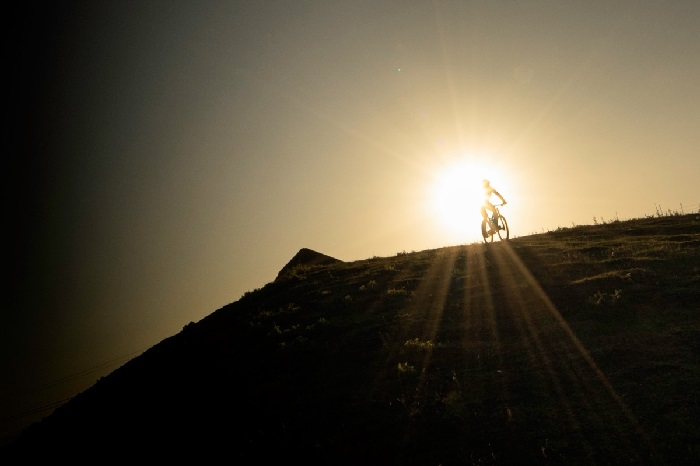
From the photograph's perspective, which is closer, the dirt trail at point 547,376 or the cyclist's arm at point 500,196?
the dirt trail at point 547,376

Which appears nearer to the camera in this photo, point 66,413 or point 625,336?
point 625,336

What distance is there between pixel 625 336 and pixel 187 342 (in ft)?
52.4

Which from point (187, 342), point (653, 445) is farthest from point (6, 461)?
point (653, 445)

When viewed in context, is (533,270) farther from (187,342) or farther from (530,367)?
(187,342)

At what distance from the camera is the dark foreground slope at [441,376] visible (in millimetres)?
7848

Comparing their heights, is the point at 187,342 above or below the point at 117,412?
above

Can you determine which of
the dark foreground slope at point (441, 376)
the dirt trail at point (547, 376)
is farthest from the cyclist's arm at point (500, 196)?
the dirt trail at point (547, 376)

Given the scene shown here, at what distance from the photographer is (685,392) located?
788cm

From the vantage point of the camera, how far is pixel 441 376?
10516 millimetres

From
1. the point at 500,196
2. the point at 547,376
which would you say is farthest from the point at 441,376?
the point at 500,196

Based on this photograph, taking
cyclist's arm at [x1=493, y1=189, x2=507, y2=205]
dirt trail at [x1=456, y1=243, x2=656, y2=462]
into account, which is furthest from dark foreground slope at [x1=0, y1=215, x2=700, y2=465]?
cyclist's arm at [x1=493, y1=189, x2=507, y2=205]

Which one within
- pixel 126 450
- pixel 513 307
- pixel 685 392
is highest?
pixel 513 307

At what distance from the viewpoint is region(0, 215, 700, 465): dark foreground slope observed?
785 cm

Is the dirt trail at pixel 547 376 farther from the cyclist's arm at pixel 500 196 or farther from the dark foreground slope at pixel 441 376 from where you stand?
the cyclist's arm at pixel 500 196
